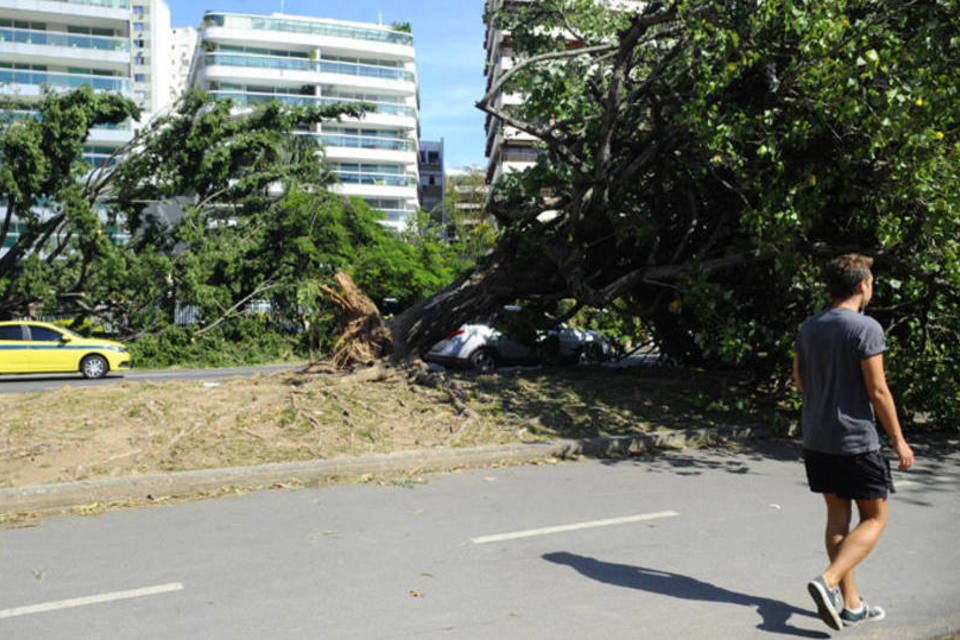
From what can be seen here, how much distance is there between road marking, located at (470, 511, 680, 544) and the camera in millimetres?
6082

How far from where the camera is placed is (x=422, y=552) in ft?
18.8

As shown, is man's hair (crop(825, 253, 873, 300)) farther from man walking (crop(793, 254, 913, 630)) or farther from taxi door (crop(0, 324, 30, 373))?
taxi door (crop(0, 324, 30, 373))

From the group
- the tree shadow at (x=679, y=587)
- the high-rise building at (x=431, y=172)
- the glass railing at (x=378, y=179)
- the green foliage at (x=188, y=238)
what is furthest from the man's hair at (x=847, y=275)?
the high-rise building at (x=431, y=172)

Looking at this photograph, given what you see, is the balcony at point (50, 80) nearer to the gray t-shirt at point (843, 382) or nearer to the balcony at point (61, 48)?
the balcony at point (61, 48)

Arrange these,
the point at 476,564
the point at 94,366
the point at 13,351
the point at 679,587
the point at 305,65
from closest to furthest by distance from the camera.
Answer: the point at 679,587 → the point at 476,564 → the point at 13,351 → the point at 94,366 → the point at 305,65

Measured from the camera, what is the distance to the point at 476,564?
5.48 meters

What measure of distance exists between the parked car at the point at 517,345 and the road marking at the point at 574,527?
735 cm

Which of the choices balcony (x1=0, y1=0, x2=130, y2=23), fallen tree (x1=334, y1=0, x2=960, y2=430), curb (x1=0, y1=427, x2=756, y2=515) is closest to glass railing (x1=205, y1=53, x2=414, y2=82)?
balcony (x1=0, y1=0, x2=130, y2=23)

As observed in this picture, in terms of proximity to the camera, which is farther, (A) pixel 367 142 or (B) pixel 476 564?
(A) pixel 367 142

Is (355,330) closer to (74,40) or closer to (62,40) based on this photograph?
(74,40)

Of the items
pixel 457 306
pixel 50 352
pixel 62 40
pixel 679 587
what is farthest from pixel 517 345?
pixel 62 40

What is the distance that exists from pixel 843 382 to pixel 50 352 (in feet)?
65.9

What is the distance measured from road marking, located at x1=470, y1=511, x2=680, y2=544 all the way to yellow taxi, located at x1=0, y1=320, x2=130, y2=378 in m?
17.3

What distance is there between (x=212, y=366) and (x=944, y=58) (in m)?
18.9
